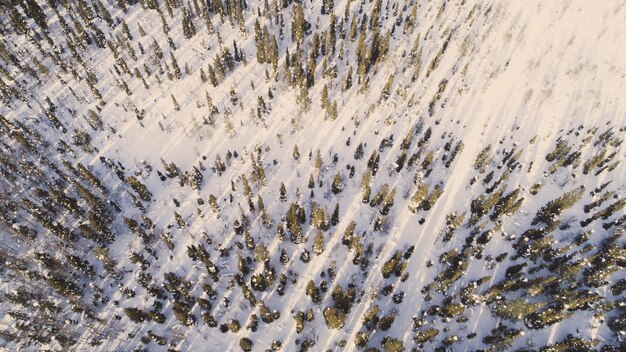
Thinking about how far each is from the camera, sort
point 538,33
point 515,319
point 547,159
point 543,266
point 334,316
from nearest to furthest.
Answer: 1. point 334,316
2. point 515,319
3. point 543,266
4. point 547,159
5. point 538,33

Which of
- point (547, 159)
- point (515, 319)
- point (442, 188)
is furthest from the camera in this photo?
point (547, 159)

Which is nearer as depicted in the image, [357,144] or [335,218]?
[335,218]

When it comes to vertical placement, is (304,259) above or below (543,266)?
below

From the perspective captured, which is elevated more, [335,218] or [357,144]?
[357,144]

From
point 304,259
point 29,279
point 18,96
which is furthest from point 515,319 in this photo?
point 18,96

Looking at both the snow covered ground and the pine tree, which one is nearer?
the snow covered ground

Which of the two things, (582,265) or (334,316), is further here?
(582,265)

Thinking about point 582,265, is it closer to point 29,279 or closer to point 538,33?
point 538,33

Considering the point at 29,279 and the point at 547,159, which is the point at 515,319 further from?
the point at 29,279

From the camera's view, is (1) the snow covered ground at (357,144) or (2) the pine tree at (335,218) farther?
(2) the pine tree at (335,218)

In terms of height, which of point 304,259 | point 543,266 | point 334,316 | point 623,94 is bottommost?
point 334,316
